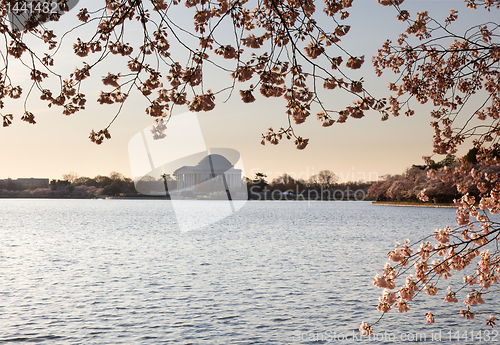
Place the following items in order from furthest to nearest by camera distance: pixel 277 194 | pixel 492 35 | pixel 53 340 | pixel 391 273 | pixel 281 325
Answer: pixel 277 194, pixel 281 325, pixel 53 340, pixel 492 35, pixel 391 273

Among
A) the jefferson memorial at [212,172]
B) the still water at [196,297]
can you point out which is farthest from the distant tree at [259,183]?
the still water at [196,297]

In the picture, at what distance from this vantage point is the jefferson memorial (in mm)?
161875

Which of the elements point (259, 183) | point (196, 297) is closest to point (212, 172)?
point (259, 183)

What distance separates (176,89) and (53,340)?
8.08m

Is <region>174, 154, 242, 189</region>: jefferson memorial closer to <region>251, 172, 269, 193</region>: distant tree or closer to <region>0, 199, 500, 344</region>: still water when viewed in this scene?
<region>251, 172, 269, 193</region>: distant tree

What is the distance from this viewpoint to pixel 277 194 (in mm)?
156500

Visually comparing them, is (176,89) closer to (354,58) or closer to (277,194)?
(354,58)

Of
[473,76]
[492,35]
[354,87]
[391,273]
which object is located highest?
[492,35]

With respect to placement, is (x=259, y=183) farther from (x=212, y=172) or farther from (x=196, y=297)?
(x=196, y=297)

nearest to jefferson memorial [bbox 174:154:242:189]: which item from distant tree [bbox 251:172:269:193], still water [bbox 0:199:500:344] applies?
distant tree [bbox 251:172:269:193]

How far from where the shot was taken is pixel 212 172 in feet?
538

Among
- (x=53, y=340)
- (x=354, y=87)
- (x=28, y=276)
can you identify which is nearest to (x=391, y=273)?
(x=354, y=87)

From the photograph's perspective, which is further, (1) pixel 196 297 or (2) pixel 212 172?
(2) pixel 212 172

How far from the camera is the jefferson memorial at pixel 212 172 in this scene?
161875 mm
